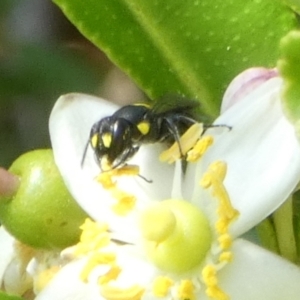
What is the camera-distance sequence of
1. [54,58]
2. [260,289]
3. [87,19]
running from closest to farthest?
[260,289], [87,19], [54,58]

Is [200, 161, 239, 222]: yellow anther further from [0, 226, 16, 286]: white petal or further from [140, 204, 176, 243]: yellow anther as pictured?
[0, 226, 16, 286]: white petal

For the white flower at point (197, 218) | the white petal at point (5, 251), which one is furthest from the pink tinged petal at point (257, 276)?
the white petal at point (5, 251)

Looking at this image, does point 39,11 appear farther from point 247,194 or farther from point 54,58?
point 247,194

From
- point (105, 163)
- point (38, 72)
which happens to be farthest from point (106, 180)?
point (38, 72)

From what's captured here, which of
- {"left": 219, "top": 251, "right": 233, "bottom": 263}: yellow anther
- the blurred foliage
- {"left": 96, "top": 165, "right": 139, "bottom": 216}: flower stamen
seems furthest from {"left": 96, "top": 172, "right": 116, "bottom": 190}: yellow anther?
the blurred foliage

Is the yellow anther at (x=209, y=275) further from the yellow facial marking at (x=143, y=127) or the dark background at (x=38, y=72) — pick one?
the dark background at (x=38, y=72)

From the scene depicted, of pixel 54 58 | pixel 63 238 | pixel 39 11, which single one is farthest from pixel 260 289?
pixel 39 11
